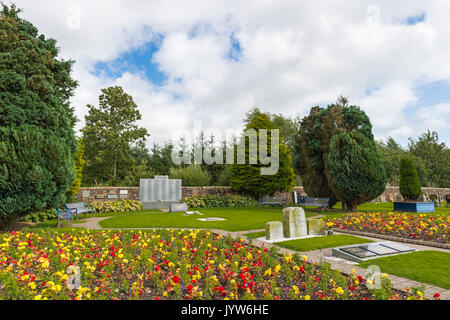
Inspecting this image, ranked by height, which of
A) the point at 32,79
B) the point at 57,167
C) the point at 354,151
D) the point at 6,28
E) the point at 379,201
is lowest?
the point at 379,201

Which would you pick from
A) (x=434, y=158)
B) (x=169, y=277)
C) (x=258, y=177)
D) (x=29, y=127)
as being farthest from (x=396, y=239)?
(x=434, y=158)

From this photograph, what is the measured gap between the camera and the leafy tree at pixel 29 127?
782cm

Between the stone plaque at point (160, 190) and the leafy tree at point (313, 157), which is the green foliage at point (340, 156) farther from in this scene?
the stone plaque at point (160, 190)

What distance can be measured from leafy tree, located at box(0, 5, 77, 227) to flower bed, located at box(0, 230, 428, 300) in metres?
2.99

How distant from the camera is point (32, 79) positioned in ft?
28.0

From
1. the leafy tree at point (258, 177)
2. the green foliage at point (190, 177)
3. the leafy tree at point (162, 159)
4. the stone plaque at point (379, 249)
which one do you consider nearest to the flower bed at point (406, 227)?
the stone plaque at point (379, 249)

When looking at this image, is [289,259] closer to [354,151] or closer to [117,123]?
[354,151]

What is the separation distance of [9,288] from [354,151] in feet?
45.2

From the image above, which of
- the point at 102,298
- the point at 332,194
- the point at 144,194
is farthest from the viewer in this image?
the point at 144,194

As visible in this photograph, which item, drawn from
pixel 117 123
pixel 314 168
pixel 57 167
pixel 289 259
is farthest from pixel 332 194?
pixel 117 123

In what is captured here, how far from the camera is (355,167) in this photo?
13531 mm

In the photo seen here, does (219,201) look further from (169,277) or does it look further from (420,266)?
(169,277)

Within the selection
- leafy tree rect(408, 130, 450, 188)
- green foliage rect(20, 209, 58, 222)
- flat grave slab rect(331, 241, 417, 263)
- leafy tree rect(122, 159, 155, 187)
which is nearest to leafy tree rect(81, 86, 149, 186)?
leafy tree rect(122, 159, 155, 187)

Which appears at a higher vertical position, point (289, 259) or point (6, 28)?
point (6, 28)
